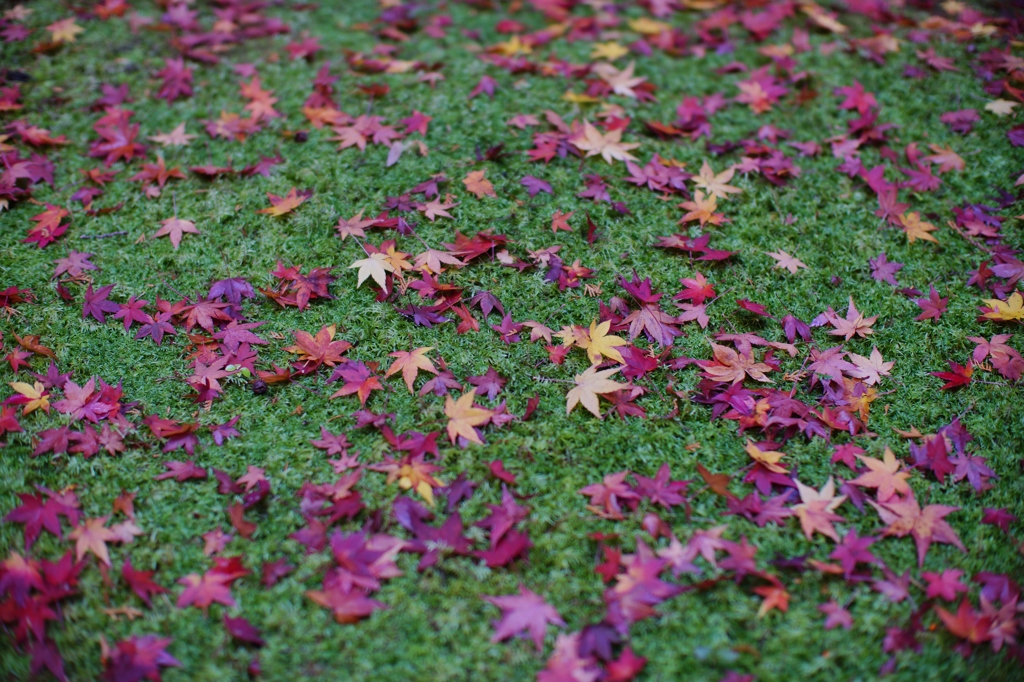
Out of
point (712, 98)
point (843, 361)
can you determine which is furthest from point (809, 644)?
point (712, 98)

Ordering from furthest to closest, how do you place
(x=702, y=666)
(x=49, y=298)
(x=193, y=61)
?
1. (x=193, y=61)
2. (x=49, y=298)
3. (x=702, y=666)

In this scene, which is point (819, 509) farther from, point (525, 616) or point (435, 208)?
point (435, 208)

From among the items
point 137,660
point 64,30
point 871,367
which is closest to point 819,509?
point 871,367

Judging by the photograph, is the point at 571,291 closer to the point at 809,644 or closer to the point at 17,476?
the point at 809,644

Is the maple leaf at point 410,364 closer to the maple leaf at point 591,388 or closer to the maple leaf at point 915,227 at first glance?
the maple leaf at point 591,388

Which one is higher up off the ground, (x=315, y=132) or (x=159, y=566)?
(x=315, y=132)

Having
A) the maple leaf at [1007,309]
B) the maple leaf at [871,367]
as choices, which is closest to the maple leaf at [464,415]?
the maple leaf at [871,367]

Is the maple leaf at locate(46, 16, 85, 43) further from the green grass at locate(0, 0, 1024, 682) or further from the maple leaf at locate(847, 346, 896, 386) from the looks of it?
the maple leaf at locate(847, 346, 896, 386)
